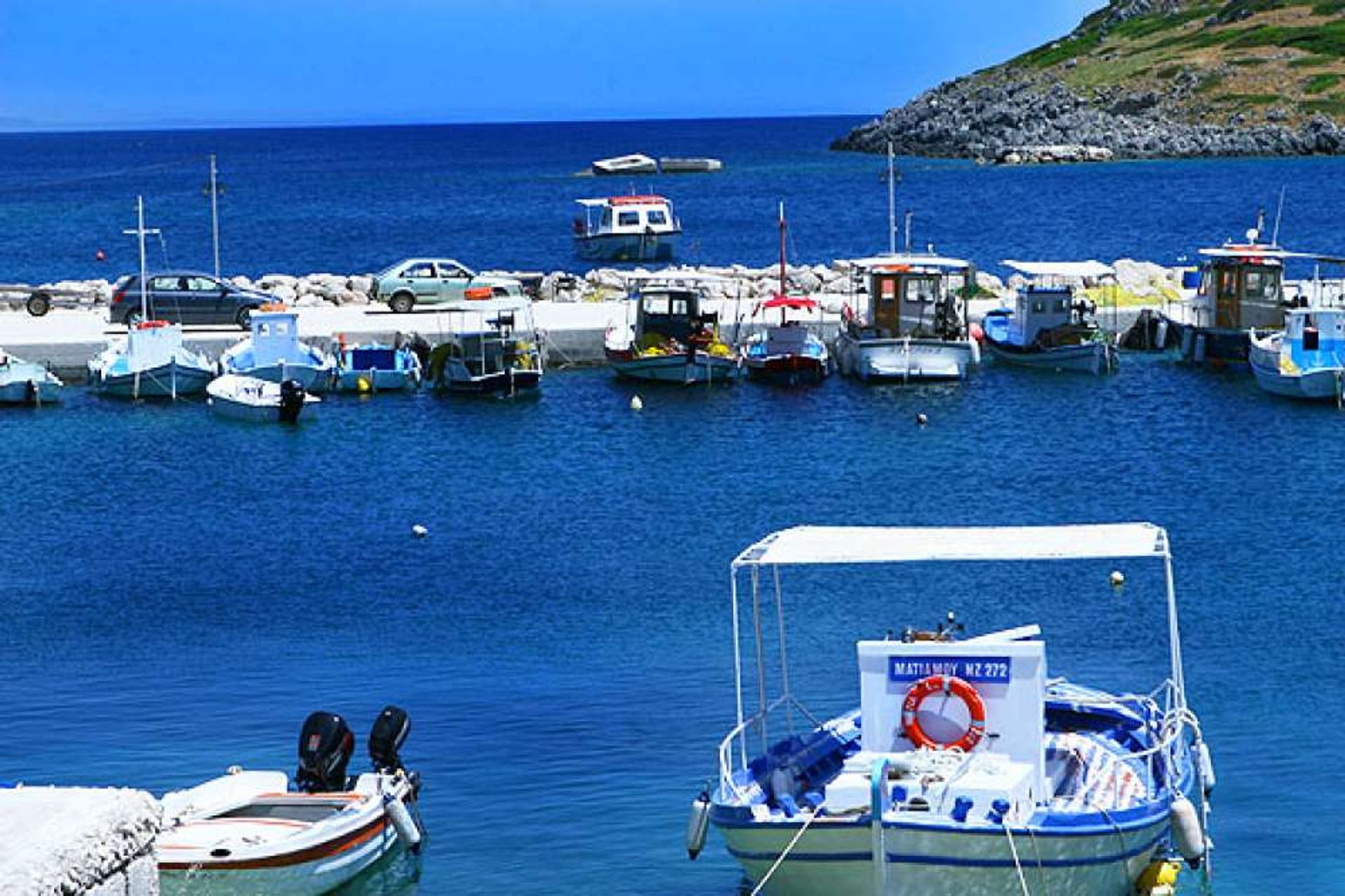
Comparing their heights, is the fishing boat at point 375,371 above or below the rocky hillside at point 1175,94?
below

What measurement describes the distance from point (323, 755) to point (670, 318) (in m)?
33.7

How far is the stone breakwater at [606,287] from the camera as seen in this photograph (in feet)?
197

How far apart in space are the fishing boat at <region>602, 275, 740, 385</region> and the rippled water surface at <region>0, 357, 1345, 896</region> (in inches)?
31.9

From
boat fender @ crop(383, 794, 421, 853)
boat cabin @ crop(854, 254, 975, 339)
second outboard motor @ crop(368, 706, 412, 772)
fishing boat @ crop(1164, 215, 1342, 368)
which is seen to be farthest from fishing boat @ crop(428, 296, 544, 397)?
boat fender @ crop(383, 794, 421, 853)

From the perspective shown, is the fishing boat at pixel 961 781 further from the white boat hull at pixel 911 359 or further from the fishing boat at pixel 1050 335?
the fishing boat at pixel 1050 335

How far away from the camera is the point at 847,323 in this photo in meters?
52.0

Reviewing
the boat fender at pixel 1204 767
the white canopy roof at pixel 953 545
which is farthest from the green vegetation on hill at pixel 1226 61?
the boat fender at pixel 1204 767

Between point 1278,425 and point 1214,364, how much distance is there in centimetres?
807

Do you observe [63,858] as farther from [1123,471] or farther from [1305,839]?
[1123,471]

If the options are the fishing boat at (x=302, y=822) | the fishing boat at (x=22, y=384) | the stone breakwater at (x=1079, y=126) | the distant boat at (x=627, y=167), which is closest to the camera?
the fishing boat at (x=302, y=822)

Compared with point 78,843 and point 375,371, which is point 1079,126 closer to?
point 375,371

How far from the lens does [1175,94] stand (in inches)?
6516

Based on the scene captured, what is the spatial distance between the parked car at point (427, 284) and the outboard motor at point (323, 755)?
39452mm

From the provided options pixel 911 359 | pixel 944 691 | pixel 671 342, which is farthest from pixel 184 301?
pixel 944 691
